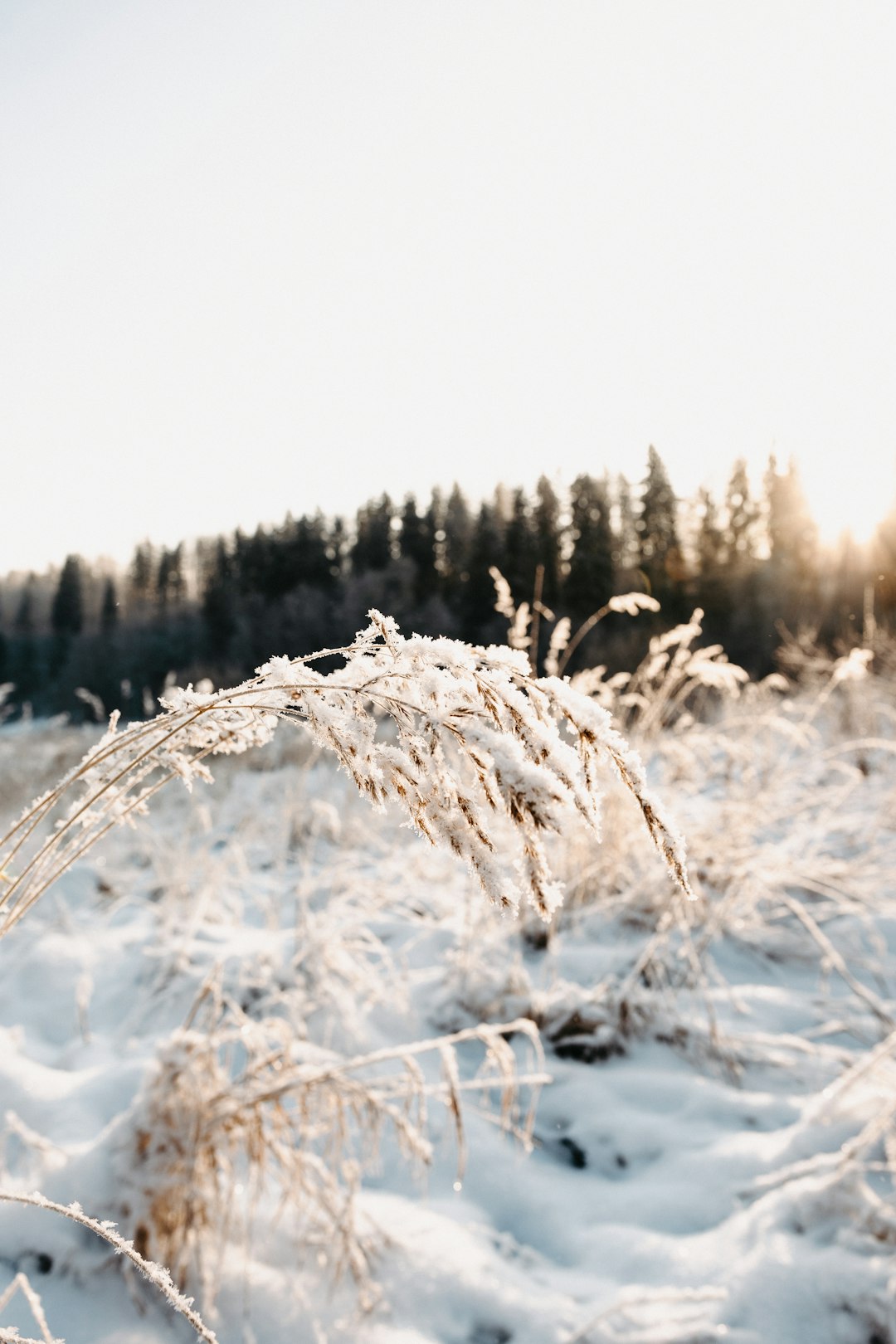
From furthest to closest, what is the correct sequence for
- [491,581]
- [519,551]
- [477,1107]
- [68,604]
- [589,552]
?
[68,604] < [519,551] < [589,552] < [491,581] < [477,1107]

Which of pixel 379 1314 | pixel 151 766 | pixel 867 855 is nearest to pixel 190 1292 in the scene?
pixel 379 1314

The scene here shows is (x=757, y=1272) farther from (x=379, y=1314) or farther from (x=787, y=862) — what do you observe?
(x=787, y=862)

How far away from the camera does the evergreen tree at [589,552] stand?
2728 centimetres

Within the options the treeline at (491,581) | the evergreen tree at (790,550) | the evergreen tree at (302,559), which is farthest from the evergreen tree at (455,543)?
the evergreen tree at (790,550)

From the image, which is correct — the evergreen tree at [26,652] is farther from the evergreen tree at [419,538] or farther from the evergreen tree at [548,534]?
the evergreen tree at [548,534]

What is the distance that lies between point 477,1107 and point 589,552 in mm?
26464

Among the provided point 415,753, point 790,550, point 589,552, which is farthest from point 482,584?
point 415,753

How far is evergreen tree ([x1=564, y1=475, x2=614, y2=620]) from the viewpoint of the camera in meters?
27.3

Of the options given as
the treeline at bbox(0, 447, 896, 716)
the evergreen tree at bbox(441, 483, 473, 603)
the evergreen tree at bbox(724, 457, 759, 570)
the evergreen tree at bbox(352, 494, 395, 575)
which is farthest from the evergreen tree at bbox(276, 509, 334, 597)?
the evergreen tree at bbox(724, 457, 759, 570)

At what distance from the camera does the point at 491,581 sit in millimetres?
26016

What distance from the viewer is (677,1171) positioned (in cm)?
173

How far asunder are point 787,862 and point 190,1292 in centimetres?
211

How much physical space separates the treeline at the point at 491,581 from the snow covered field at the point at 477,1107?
16852 mm

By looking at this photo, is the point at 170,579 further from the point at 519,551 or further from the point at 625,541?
the point at 625,541
